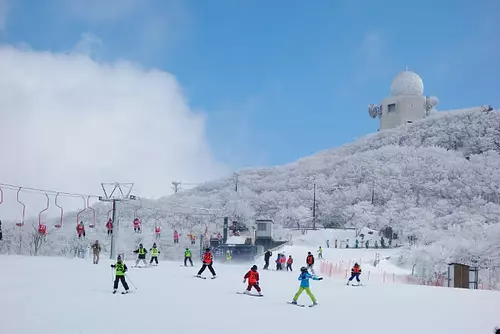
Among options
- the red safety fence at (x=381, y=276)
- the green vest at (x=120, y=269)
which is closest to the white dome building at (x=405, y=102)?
the red safety fence at (x=381, y=276)

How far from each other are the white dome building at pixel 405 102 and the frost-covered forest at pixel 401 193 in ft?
9.08

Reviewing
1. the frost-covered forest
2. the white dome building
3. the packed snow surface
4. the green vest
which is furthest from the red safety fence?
the white dome building

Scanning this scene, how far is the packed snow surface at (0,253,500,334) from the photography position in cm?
1237

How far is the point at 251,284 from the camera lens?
18.6m

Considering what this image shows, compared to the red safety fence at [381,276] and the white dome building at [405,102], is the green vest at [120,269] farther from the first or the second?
the white dome building at [405,102]

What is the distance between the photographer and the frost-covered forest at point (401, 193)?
5269cm

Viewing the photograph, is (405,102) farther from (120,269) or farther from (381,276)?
(120,269)

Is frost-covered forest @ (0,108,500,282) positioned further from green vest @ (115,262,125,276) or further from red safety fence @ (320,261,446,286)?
green vest @ (115,262,125,276)

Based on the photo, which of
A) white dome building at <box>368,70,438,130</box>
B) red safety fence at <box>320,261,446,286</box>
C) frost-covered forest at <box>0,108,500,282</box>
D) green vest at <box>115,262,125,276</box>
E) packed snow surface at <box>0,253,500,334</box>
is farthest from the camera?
white dome building at <box>368,70,438,130</box>

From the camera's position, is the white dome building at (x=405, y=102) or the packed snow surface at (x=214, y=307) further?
the white dome building at (x=405, y=102)

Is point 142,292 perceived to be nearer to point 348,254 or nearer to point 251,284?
point 251,284

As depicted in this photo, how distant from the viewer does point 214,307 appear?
15359 millimetres

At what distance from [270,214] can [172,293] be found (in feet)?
234

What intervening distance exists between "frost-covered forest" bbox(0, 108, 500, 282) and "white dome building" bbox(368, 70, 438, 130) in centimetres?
277
